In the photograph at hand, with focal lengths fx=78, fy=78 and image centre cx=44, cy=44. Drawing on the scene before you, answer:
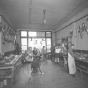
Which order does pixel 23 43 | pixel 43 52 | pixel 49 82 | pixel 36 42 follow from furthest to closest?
pixel 36 42 → pixel 23 43 → pixel 43 52 → pixel 49 82

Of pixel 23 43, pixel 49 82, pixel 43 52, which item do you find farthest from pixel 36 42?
pixel 49 82

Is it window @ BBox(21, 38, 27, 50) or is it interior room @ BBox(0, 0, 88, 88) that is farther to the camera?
window @ BBox(21, 38, 27, 50)

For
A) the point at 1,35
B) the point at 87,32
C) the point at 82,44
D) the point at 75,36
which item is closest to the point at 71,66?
the point at 82,44

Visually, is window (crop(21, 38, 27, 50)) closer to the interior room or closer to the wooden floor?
the interior room

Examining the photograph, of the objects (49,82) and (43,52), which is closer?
(49,82)

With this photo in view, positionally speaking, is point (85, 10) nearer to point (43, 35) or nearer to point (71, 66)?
point (71, 66)

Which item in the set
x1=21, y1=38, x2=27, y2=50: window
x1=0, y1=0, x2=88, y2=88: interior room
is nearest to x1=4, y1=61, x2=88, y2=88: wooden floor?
x1=0, y1=0, x2=88, y2=88: interior room

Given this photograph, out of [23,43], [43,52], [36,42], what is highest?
[36,42]

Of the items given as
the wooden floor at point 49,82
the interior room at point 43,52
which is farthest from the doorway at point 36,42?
the wooden floor at point 49,82

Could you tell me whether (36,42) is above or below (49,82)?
above

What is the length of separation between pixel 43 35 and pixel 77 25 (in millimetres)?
5639

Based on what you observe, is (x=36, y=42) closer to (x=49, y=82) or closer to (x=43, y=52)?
(x=43, y=52)

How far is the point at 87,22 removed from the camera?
4766 mm

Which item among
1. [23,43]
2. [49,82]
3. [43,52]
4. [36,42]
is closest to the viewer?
[49,82]
